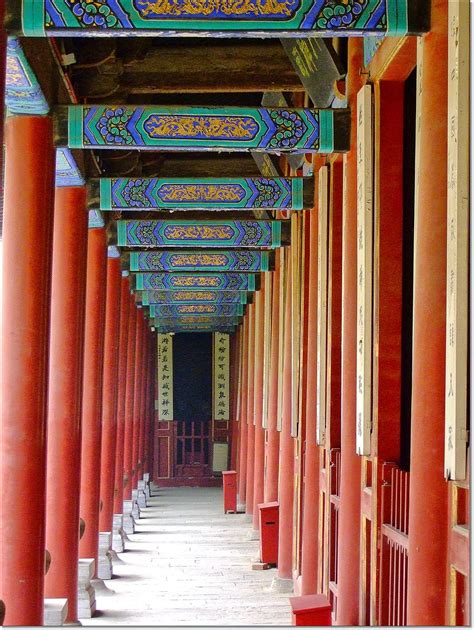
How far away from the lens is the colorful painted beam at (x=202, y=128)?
767 centimetres

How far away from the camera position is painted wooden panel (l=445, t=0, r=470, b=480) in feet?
14.2

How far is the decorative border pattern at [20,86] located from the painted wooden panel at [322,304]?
8.54 feet

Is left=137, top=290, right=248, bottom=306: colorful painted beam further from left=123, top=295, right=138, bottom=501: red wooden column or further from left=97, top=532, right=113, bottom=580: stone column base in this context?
left=97, top=532, right=113, bottom=580: stone column base

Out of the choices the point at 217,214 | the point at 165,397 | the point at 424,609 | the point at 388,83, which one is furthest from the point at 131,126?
the point at 165,397

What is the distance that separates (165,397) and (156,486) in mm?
2477

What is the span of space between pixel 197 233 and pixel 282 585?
427cm

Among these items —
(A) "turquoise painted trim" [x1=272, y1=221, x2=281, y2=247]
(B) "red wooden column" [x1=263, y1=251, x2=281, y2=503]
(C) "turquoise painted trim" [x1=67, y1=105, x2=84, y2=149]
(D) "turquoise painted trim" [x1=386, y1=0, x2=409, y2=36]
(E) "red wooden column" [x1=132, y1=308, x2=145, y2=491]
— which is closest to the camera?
(D) "turquoise painted trim" [x1=386, y1=0, x2=409, y2=36]

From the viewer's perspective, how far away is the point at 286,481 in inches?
468

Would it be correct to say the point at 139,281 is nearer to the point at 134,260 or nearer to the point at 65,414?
the point at 134,260

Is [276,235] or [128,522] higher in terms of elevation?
[276,235]

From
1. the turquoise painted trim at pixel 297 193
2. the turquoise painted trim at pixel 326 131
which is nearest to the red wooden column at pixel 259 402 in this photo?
the turquoise painted trim at pixel 297 193

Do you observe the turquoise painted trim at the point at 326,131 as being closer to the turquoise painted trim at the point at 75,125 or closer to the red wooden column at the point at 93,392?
the turquoise painted trim at the point at 75,125

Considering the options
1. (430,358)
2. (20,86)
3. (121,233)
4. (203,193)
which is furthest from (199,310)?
(430,358)

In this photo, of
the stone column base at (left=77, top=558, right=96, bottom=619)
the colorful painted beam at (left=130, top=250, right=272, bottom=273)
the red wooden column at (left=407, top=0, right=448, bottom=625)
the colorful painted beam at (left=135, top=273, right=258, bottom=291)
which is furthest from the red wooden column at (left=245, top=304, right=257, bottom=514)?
the red wooden column at (left=407, top=0, right=448, bottom=625)
